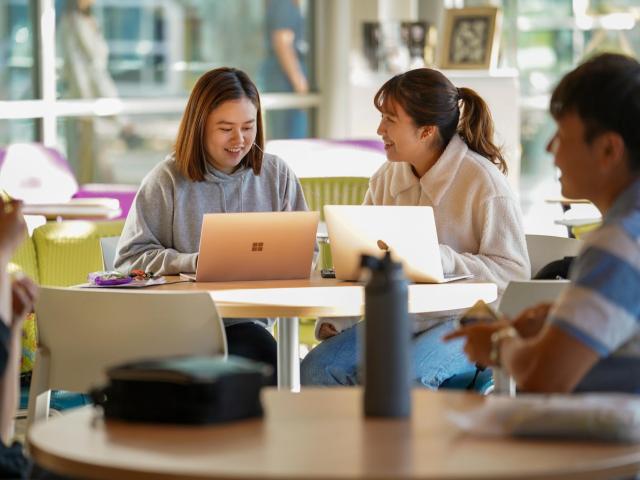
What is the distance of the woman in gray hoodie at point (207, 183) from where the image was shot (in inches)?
144

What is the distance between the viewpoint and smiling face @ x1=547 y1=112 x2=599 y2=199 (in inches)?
81.6

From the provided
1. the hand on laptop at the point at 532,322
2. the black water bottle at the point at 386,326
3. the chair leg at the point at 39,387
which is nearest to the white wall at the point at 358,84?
the chair leg at the point at 39,387

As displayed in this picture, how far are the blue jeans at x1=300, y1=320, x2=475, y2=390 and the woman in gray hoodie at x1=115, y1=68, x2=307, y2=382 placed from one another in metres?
0.16

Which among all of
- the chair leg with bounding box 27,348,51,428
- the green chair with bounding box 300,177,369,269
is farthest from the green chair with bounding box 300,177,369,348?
the chair leg with bounding box 27,348,51,428

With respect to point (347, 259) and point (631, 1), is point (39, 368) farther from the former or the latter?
point (631, 1)

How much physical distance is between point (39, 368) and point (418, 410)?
130 cm

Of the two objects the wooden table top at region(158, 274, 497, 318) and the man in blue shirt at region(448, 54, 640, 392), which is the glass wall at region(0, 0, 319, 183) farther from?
the man in blue shirt at region(448, 54, 640, 392)

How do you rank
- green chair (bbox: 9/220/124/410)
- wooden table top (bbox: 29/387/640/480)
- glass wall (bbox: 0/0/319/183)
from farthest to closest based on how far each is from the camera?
glass wall (bbox: 0/0/319/183)
green chair (bbox: 9/220/124/410)
wooden table top (bbox: 29/387/640/480)

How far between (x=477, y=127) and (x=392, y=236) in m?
0.70

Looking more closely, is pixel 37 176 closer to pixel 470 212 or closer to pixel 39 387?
pixel 470 212

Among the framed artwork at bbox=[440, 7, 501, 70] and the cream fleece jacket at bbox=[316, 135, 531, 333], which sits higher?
the framed artwork at bbox=[440, 7, 501, 70]

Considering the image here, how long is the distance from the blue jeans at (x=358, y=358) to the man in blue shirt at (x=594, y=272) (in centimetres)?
118

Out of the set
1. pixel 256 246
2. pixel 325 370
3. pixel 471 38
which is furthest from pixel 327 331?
pixel 471 38

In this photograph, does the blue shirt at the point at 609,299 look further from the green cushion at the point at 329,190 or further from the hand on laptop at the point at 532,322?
the green cushion at the point at 329,190
